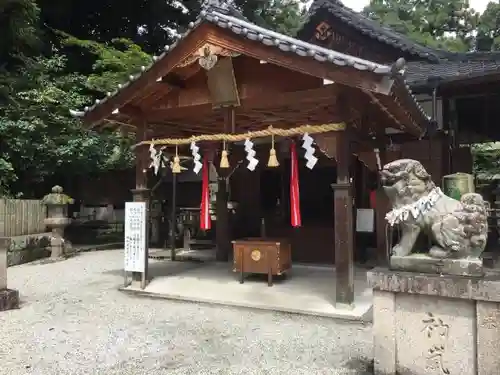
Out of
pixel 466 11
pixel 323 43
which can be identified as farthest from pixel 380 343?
pixel 466 11

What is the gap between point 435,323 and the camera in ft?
12.9

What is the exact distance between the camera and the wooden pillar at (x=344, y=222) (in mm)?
6863

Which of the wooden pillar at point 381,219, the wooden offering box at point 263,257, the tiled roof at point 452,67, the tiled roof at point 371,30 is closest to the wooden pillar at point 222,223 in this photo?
the wooden offering box at point 263,257

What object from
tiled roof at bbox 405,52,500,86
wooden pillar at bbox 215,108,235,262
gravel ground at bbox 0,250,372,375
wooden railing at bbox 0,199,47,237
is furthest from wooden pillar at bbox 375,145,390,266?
wooden railing at bbox 0,199,47,237

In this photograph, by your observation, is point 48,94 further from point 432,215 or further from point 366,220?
point 432,215

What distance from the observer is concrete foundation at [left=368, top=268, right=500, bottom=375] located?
12.1 feet

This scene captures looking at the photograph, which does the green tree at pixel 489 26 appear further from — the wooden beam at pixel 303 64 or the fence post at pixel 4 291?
the fence post at pixel 4 291

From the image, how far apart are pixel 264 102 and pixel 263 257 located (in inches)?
126

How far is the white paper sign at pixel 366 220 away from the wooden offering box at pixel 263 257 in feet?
7.92

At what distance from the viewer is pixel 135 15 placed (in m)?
21.5

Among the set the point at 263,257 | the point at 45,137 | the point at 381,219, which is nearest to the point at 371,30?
the point at 381,219

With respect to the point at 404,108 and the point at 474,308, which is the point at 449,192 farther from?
the point at 474,308

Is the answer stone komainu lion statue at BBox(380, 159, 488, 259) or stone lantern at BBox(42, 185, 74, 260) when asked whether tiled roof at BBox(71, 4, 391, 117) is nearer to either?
stone komainu lion statue at BBox(380, 159, 488, 259)

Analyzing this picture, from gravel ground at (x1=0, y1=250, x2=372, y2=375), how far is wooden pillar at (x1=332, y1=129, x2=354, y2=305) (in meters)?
0.64
